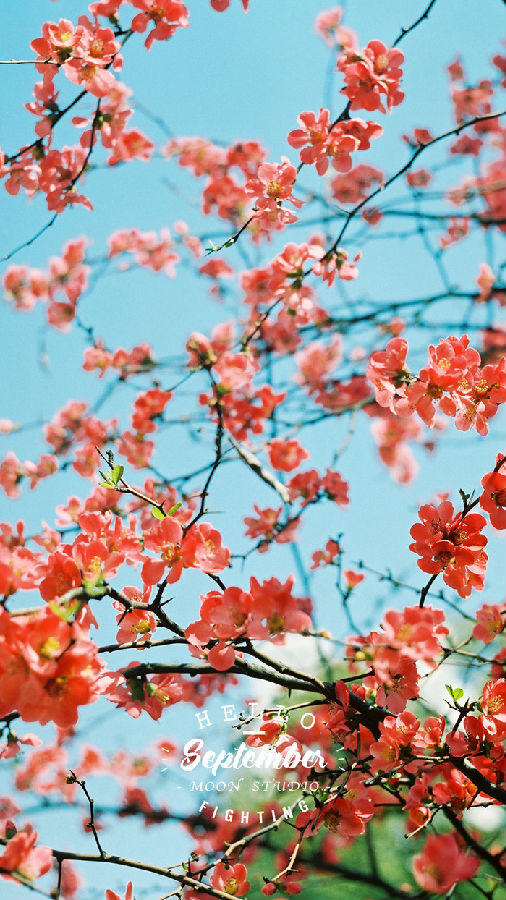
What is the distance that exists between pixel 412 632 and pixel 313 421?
1830 mm

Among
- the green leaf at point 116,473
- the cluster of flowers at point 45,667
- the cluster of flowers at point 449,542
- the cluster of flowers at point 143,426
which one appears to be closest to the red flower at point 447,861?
the cluster of flowers at point 449,542

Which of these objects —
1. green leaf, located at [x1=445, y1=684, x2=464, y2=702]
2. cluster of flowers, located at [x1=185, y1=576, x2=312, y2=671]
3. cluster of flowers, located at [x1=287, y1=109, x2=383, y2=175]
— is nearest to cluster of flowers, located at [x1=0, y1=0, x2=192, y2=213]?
cluster of flowers, located at [x1=287, y1=109, x2=383, y2=175]

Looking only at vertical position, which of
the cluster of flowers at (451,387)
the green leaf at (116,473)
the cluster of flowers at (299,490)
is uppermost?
the cluster of flowers at (299,490)

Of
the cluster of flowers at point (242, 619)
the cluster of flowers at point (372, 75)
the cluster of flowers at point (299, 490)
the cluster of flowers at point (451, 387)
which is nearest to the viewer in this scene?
the cluster of flowers at point (242, 619)

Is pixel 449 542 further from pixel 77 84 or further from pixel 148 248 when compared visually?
pixel 148 248

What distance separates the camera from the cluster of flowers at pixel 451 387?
1.53m

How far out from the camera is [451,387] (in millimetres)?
1521

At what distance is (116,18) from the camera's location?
6.91 feet

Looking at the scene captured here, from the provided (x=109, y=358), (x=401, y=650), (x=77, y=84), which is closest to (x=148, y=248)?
(x=109, y=358)

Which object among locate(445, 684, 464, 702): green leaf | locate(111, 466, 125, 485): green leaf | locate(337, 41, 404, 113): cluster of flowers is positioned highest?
locate(337, 41, 404, 113): cluster of flowers

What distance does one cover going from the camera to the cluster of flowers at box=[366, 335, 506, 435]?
1534 mm

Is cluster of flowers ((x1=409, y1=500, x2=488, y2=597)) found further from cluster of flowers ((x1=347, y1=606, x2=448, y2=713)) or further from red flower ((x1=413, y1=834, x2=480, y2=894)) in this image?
red flower ((x1=413, y1=834, x2=480, y2=894))

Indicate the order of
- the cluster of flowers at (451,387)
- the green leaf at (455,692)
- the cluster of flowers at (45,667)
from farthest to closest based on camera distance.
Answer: the cluster of flowers at (451,387)
the green leaf at (455,692)
the cluster of flowers at (45,667)

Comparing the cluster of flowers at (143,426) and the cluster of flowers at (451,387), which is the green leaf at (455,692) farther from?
the cluster of flowers at (143,426)
